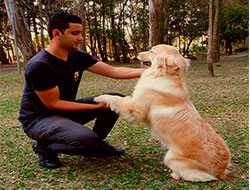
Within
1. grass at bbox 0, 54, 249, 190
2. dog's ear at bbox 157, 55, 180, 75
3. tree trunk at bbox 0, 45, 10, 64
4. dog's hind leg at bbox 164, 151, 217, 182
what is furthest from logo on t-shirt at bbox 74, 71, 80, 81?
tree trunk at bbox 0, 45, 10, 64

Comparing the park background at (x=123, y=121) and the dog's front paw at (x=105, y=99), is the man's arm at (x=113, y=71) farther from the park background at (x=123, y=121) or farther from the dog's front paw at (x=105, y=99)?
the park background at (x=123, y=121)

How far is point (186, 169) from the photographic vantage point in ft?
11.2

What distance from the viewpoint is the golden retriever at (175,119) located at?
11.0 ft

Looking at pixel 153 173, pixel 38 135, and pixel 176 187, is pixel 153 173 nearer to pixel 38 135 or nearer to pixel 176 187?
pixel 176 187

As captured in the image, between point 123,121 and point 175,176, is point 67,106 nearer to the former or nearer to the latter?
point 175,176

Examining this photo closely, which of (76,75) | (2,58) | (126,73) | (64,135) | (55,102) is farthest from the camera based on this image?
(2,58)

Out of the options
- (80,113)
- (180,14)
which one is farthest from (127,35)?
(80,113)

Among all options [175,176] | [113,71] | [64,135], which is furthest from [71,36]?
[175,176]

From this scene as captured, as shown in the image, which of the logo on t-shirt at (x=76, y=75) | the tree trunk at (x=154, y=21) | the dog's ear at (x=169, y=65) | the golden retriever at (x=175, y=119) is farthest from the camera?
the tree trunk at (x=154, y=21)

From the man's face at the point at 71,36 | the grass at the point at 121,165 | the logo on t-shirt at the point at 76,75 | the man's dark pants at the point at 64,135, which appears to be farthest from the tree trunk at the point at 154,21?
the man's face at the point at 71,36

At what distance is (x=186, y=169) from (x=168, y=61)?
896 mm

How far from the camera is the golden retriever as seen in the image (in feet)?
11.0

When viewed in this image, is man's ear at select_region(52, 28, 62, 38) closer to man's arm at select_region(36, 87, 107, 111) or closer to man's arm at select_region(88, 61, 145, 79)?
man's arm at select_region(36, 87, 107, 111)

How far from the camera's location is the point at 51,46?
3.78 m
